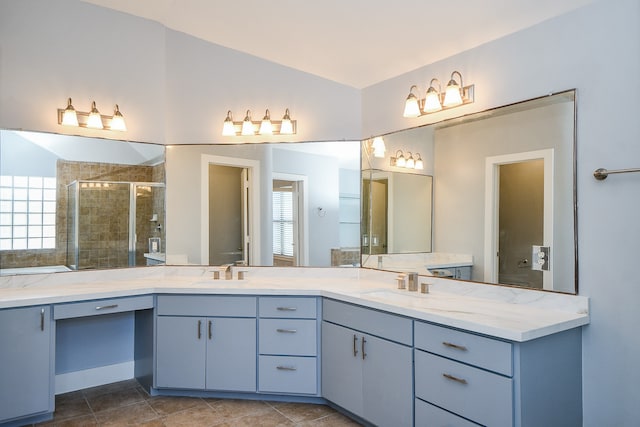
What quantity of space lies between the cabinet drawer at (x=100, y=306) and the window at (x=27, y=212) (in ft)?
1.95

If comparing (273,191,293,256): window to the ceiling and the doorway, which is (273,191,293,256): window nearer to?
the doorway

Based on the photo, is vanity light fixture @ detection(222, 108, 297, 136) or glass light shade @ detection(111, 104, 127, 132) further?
vanity light fixture @ detection(222, 108, 297, 136)

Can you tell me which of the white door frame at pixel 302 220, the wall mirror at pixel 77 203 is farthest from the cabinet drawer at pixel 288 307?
the wall mirror at pixel 77 203

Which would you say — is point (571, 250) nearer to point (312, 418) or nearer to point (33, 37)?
point (312, 418)

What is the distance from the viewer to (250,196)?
343 cm

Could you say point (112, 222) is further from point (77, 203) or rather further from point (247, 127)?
point (247, 127)

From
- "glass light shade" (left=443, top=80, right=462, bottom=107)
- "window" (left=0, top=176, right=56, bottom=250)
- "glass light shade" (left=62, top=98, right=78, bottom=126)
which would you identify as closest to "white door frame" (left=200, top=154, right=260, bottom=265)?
"glass light shade" (left=62, top=98, right=78, bottom=126)

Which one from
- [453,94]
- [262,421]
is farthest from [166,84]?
[262,421]

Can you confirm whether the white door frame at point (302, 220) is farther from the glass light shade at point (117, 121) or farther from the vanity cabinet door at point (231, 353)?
the glass light shade at point (117, 121)

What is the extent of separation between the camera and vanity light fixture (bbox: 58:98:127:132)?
9.85 ft

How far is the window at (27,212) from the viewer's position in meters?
2.81

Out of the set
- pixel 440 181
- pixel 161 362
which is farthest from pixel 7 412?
pixel 440 181

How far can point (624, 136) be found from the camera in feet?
6.26

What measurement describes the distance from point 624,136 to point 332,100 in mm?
2013
